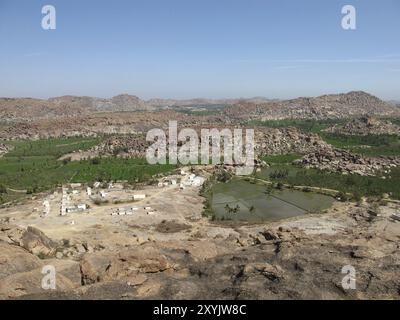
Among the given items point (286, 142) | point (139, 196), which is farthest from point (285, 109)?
point (139, 196)

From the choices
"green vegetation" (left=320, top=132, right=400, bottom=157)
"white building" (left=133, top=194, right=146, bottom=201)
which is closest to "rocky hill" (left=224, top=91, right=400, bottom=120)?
"green vegetation" (left=320, top=132, right=400, bottom=157)

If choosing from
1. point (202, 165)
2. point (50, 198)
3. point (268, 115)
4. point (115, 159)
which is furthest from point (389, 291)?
point (268, 115)

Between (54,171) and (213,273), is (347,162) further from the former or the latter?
(213,273)

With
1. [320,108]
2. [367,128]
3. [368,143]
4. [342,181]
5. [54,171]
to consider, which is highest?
[320,108]

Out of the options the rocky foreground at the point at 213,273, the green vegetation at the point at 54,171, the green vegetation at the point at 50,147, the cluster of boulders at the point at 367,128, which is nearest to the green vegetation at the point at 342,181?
the green vegetation at the point at 54,171

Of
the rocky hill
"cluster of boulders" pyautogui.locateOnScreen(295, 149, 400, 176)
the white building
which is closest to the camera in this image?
the white building

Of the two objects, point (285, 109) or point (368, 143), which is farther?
point (285, 109)

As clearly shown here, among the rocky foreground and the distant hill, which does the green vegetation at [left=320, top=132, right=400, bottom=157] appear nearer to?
the distant hill
